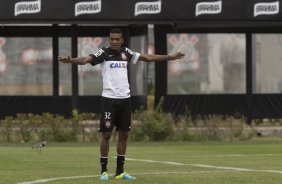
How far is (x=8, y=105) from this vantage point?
1337 inches

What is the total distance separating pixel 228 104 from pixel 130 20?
17.4 ft

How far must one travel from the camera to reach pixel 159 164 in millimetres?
17188

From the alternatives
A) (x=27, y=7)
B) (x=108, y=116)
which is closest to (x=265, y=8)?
(x=27, y=7)

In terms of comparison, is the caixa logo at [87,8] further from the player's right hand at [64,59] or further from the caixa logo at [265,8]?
the player's right hand at [64,59]

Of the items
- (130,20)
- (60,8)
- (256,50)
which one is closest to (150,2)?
(130,20)

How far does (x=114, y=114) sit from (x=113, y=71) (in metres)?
0.66

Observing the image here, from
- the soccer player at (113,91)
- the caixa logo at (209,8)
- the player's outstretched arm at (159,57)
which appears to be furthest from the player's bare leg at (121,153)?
the caixa logo at (209,8)

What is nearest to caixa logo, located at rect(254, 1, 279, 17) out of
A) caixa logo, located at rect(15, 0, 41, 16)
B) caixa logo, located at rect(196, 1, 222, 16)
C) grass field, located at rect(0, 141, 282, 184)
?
caixa logo, located at rect(196, 1, 222, 16)

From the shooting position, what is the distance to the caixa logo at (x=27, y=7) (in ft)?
99.8

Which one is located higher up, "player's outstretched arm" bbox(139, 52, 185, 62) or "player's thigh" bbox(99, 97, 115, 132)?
"player's outstretched arm" bbox(139, 52, 185, 62)

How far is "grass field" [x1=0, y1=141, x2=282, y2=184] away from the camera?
13898mm

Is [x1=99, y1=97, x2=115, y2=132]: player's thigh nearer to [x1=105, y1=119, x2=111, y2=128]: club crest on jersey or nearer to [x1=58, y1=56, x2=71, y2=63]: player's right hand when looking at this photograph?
[x1=105, y1=119, x2=111, y2=128]: club crest on jersey

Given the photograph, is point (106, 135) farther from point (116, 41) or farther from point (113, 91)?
point (116, 41)

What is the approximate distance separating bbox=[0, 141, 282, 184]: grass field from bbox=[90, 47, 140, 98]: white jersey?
52.1 inches
